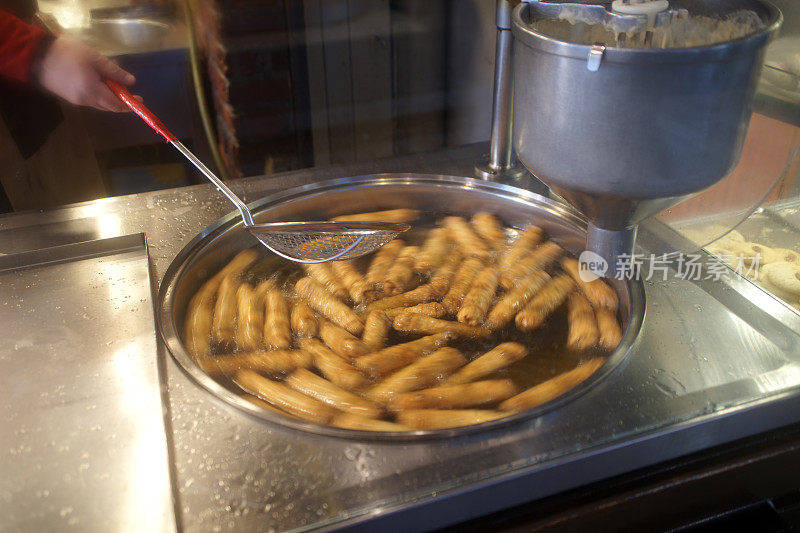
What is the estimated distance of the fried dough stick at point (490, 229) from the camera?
1156 millimetres

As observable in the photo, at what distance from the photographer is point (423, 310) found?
38.1 inches

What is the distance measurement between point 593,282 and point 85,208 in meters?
0.88

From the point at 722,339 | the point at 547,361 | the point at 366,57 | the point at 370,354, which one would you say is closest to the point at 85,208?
the point at 370,354

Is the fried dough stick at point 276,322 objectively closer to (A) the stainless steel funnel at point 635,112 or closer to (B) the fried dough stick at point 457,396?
(B) the fried dough stick at point 457,396

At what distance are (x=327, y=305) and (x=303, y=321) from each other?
0.05 meters

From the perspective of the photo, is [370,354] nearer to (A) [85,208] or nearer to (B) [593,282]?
(B) [593,282]

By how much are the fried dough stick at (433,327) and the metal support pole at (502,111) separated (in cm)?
39

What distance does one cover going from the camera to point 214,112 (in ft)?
7.16

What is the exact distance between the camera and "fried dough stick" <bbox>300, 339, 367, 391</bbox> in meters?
0.85

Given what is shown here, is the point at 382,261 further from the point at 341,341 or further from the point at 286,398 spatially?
the point at 286,398

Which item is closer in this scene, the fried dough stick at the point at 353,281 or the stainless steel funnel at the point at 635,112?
the stainless steel funnel at the point at 635,112

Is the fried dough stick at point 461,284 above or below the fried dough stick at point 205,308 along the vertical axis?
above

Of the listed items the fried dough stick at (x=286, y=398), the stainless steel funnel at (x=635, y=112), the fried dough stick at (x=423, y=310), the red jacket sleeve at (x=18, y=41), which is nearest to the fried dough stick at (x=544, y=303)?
the fried dough stick at (x=423, y=310)

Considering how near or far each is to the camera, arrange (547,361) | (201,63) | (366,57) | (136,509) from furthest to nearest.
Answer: (366,57), (201,63), (547,361), (136,509)
